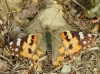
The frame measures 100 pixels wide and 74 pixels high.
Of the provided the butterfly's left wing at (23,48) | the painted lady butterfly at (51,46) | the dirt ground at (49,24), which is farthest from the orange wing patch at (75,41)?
the butterfly's left wing at (23,48)

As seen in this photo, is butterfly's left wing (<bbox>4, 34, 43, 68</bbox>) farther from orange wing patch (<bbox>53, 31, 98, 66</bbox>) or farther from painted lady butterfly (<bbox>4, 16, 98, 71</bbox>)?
orange wing patch (<bbox>53, 31, 98, 66</bbox>)

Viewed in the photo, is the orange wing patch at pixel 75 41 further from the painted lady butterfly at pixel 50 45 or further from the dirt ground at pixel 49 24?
the dirt ground at pixel 49 24

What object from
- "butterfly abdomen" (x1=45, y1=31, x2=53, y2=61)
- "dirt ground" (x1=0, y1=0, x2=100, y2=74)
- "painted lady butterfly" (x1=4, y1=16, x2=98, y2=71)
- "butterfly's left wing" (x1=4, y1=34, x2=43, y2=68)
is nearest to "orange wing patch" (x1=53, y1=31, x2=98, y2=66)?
"painted lady butterfly" (x1=4, y1=16, x2=98, y2=71)

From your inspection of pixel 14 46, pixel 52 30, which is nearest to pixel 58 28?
pixel 52 30

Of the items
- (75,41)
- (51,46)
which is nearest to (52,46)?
(51,46)

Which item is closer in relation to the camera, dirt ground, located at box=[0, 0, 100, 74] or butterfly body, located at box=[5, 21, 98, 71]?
butterfly body, located at box=[5, 21, 98, 71]

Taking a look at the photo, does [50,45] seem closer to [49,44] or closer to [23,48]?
[49,44]

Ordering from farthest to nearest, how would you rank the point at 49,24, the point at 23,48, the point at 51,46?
the point at 49,24, the point at 51,46, the point at 23,48

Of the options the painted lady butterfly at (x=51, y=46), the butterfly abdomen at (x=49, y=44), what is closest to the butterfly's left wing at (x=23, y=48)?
the painted lady butterfly at (x=51, y=46)

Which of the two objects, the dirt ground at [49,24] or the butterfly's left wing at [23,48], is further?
the dirt ground at [49,24]
